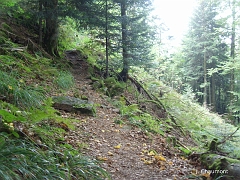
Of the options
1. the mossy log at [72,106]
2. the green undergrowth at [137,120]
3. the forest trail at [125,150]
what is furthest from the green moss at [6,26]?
the green undergrowth at [137,120]

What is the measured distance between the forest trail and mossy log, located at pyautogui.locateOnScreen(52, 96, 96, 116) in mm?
207

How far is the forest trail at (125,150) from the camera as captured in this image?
12.7 feet

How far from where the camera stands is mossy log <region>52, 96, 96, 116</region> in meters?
5.75

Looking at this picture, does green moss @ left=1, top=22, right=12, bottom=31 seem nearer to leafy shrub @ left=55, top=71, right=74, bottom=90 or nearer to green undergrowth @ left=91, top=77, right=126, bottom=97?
leafy shrub @ left=55, top=71, right=74, bottom=90

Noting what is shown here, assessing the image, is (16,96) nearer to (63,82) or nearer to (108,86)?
(63,82)

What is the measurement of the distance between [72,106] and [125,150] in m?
2.00

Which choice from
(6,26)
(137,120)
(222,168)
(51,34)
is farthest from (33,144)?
(51,34)

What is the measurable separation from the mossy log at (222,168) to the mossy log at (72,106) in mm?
3220

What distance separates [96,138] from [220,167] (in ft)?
8.29

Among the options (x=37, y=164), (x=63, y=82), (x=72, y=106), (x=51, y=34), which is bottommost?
(x=37, y=164)

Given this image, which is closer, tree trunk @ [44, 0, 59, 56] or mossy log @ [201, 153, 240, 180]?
mossy log @ [201, 153, 240, 180]

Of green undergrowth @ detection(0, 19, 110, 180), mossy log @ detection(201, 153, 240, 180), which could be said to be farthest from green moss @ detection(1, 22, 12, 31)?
mossy log @ detection(201, 153, 240, 180)

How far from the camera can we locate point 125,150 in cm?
471

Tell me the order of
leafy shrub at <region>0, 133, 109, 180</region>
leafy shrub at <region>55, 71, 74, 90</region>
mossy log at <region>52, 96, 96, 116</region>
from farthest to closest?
leafy shrub at <region>55, 71, 74, 90</region> < mossy log at <region>52, 96, 96, 116</region> < leafy shrub at <region>0, 133, 109, 180</region>
